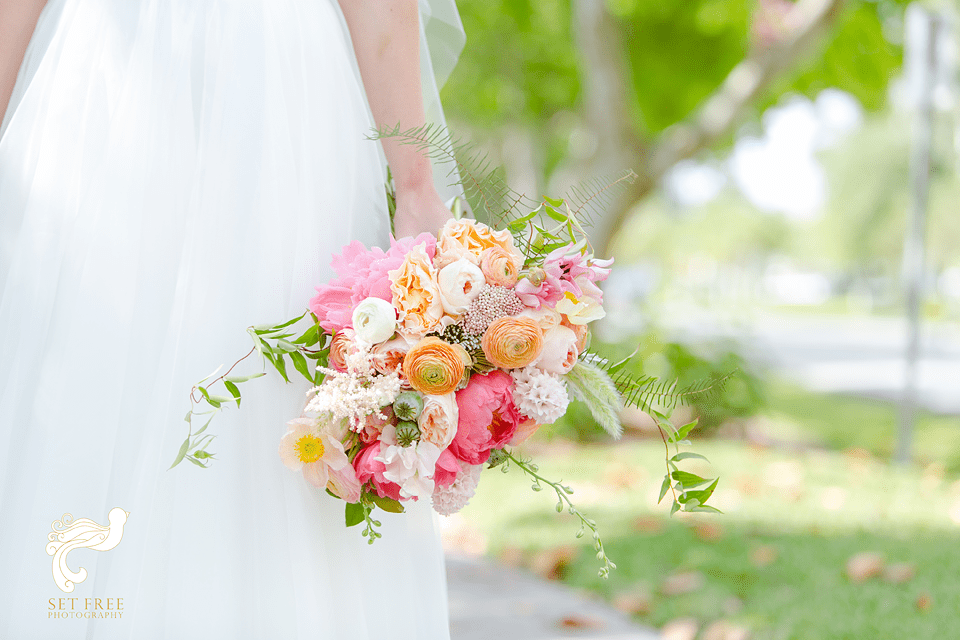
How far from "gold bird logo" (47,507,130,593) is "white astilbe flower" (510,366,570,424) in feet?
2.09

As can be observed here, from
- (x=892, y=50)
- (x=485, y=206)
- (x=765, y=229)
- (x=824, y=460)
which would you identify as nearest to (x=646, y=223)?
(x=765, y=229)

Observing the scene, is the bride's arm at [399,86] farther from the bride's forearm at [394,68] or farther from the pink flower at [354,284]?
the pink flower at [354,284]

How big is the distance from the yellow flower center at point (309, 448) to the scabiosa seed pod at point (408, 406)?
0.12m

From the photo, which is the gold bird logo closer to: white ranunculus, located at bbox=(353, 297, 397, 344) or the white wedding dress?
the white wedding dress

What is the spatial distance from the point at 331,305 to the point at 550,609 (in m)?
2.08

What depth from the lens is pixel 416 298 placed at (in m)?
1.20

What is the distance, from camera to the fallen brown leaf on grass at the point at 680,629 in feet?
8.39

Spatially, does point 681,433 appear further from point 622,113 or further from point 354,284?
point 622,113

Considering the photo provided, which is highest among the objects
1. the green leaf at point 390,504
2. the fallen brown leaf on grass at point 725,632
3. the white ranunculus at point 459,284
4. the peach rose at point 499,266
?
the peach rose at point 499,266

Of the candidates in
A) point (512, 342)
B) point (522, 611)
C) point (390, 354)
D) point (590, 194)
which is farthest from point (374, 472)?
point (522, 611)

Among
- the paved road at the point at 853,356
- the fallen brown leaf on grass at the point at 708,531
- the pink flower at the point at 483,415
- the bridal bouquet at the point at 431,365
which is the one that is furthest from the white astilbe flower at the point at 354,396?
the paved road at the point at 853,356

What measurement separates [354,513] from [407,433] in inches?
7.4

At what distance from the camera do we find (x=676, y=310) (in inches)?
301

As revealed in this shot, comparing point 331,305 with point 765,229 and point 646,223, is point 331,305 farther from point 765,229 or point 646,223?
point 765,229
